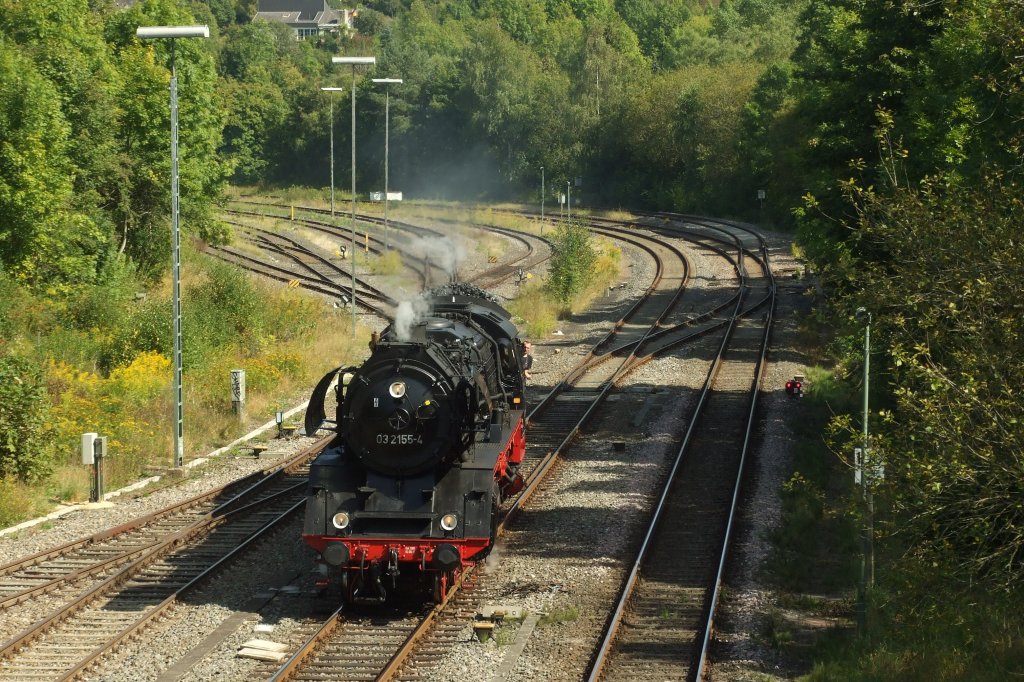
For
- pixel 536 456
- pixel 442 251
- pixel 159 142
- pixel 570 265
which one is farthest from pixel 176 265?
pixel 570 265

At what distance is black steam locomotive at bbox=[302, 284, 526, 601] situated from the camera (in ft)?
51.0

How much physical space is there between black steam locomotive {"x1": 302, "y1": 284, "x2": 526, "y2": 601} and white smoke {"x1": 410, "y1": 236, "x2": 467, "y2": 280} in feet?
50.4

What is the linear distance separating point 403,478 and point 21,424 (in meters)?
9.63

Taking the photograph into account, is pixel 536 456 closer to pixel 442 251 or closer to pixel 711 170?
pixel 442 251

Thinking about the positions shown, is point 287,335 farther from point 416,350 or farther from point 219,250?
point 416,350

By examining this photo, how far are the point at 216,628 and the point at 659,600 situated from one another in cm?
584

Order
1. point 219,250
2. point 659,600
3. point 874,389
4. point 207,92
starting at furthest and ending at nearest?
1. point 219,250
2. point 207,92
3. point 874,389
4. point 659,600

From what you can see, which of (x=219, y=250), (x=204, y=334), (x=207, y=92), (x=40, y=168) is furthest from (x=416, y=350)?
(x=219, y=250)

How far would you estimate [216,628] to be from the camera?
1527 cm

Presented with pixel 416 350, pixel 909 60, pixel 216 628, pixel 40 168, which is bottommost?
pixel 216 628

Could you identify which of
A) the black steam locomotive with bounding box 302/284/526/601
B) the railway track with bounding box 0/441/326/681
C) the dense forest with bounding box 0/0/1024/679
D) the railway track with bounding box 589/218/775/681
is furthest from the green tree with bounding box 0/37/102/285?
the black steam locomotive with bounding box 302/284/526/601

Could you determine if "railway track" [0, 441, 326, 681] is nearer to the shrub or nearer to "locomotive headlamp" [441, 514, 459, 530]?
"locomotive headlamp" [441, 514, 459, 530]

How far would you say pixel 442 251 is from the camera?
115 feet

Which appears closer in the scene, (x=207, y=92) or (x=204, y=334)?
(x=204, y=334)
